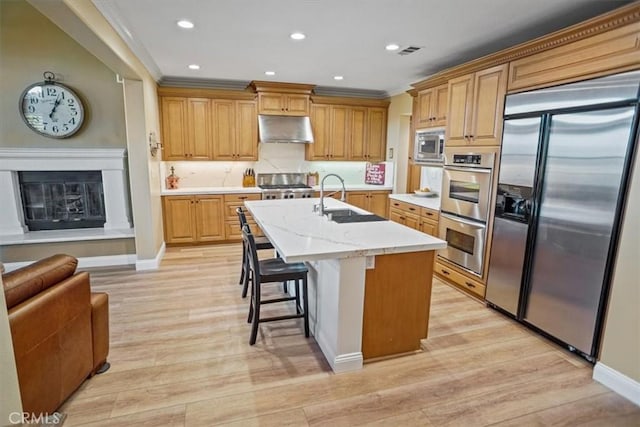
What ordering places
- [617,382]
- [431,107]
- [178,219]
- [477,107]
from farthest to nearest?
[178,219] → [431,107] → [477,107] → [617,382]

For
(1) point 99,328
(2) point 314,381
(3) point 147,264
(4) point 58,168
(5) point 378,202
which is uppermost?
(4) point 58,168

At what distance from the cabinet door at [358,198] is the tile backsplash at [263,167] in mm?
551

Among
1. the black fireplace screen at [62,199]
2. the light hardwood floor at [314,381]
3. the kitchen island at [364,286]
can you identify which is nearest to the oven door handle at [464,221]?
the light hardwood floor at [314,381]

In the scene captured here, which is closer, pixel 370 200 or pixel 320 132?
pixel 320 132

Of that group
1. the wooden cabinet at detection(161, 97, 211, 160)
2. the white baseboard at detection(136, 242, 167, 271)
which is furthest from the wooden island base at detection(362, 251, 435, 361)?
the wooden cabinet at detection(161, 97, 211, 160)

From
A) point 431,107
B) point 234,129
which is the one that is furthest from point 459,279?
point 234,129

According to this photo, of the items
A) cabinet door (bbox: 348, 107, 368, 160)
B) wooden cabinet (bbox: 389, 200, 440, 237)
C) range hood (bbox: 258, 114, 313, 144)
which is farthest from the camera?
cabinet door (bbox: 348, 107, 368, 160)

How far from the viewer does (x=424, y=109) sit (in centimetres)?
446

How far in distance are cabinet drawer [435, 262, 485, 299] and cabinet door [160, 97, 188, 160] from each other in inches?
160

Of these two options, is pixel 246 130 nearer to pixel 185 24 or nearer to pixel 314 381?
pixel 185 24

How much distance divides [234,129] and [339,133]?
1.79m

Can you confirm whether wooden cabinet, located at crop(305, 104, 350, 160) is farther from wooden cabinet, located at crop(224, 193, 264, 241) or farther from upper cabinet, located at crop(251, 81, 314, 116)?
wooden cabinet, located at crop(224, 193, 264, 241)

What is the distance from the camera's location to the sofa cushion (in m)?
1.63

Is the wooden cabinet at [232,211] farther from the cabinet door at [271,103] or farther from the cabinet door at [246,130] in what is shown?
the cabinet door at [271,103]
